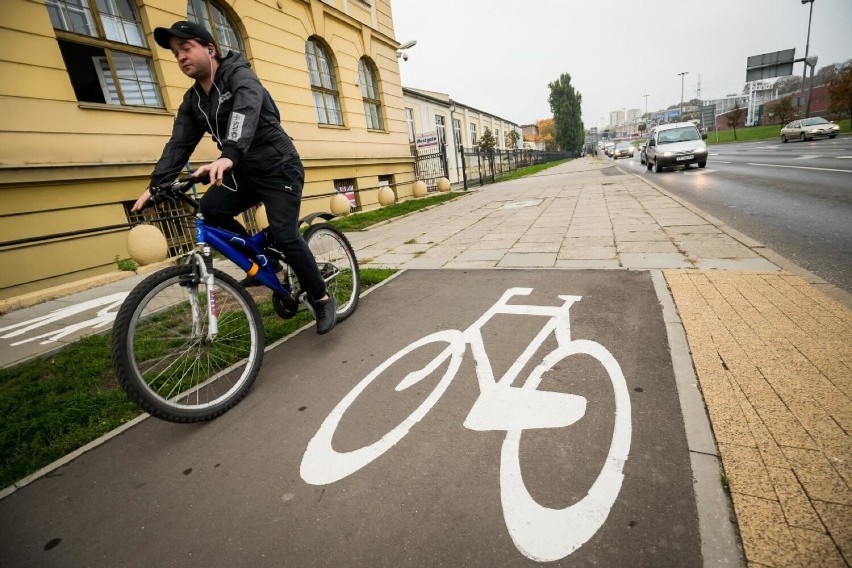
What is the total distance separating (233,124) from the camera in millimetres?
2420

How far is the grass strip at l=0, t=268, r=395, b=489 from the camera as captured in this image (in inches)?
89.6

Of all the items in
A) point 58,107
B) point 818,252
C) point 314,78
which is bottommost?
point 818,252

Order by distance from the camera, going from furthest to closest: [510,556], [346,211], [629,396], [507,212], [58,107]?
[346,211], [507,212], [58,107], [629,396], [510,556]

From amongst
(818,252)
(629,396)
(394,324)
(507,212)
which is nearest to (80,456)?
(394,324)

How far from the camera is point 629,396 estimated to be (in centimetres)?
209

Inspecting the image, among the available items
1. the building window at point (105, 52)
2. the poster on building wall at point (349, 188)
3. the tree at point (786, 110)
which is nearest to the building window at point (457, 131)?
the poster on building wall at point (349, 188)

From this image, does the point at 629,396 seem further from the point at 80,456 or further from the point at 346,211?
the point at 346,211

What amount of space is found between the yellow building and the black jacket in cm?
402

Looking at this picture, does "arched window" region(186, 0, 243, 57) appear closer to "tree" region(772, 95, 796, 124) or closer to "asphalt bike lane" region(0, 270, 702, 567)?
"asphalt bike lane" region(0, 270, 702, 567)

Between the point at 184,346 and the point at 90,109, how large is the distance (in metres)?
7.39

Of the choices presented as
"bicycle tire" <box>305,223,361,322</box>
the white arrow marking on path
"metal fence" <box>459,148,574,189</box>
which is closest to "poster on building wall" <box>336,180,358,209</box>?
Result: the white arrow marking on path

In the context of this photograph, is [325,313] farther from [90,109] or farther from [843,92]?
[843,92]

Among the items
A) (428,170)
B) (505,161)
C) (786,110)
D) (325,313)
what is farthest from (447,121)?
(786,110)

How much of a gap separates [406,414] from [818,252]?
16.6 ft
